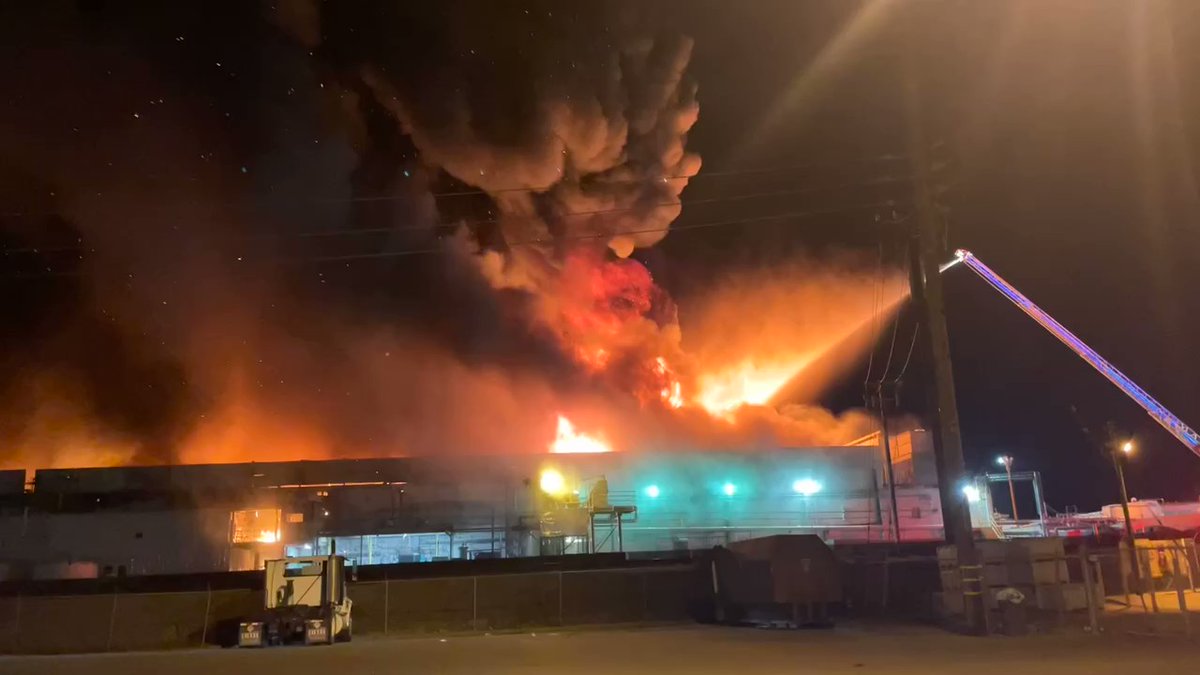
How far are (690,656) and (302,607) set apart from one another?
11.9 metres

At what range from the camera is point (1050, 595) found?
62.4 feet

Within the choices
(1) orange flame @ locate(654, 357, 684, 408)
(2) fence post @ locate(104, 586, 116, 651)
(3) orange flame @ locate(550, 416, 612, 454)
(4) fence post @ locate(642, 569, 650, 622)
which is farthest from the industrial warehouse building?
(2) fence post @ locate(104, 586, 116, 651)

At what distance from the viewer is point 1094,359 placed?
64.4 metres

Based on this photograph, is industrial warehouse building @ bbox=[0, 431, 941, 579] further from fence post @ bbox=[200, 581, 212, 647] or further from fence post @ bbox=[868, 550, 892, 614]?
fence post @ bbox=[200, 581, 212, 647]

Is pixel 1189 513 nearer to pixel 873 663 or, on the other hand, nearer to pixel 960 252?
pixel 960 252

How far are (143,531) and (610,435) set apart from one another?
26.2m

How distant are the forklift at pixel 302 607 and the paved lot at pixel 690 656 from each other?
99 cm

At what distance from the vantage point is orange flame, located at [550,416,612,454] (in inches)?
1967

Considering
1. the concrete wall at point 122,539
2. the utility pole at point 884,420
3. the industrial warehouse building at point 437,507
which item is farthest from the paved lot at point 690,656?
the concrete wall at point 122,539

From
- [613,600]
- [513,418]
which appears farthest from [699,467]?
[613,600]

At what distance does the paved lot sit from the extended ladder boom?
133 ft

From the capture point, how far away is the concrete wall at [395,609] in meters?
22.7

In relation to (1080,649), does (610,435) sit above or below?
above

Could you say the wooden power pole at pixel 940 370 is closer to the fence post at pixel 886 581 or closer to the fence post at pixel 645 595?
the fence post at pixel 886 581
